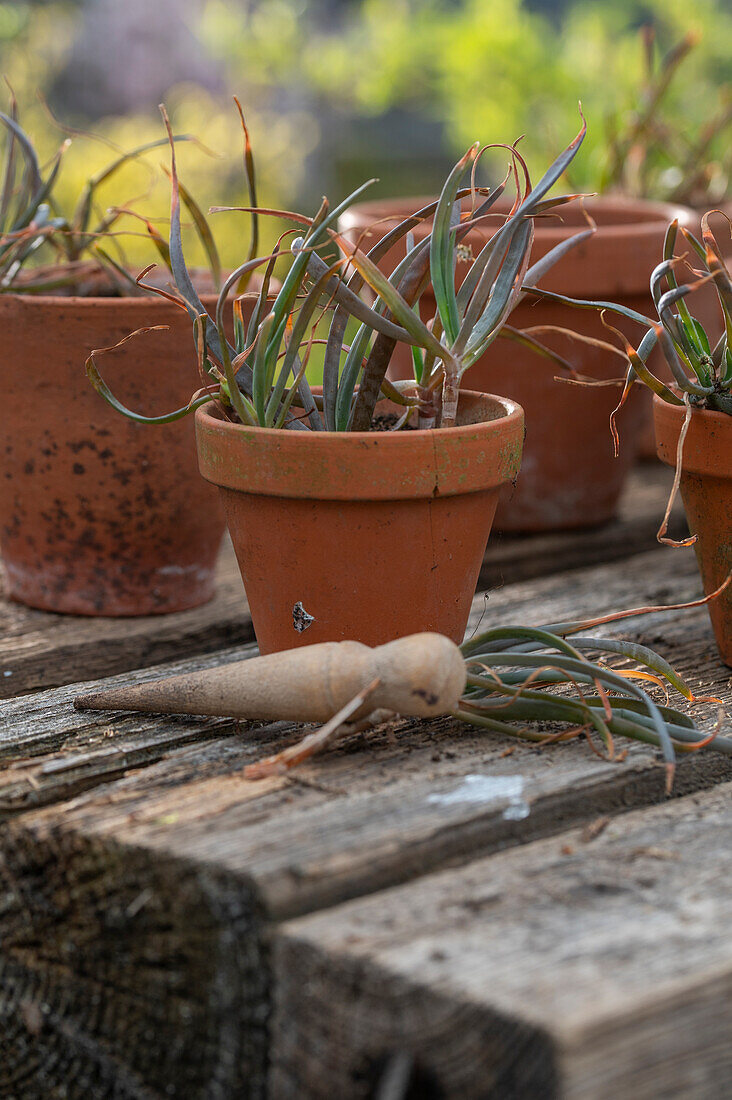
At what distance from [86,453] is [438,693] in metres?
0.66

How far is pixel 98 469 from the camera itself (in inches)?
55.6

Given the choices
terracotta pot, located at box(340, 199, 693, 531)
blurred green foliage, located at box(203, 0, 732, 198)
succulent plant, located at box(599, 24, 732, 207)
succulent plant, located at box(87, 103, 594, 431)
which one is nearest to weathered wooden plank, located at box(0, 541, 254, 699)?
succulent plant, located at box(87, 103, 594, 431)

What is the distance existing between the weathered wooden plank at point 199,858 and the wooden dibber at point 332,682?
0.04 meters

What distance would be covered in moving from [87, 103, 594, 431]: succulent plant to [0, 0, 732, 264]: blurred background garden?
2.07 feet

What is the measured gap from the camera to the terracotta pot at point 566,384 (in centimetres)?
165

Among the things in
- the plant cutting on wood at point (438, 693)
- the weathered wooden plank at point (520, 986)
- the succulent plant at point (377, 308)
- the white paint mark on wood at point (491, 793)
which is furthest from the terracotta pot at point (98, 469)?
the weathered wooden plank at point (520, 986)

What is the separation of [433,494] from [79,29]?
7.62 meters

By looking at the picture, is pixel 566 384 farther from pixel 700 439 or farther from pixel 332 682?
pixel 332 682

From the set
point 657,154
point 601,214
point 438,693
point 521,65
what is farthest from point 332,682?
point 521,65

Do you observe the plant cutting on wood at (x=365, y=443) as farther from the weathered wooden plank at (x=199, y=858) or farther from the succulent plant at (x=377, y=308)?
the weathered wooden plank at (x=199, y=858)

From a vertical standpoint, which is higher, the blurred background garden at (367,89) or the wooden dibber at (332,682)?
the blurred background garden at (367,89)

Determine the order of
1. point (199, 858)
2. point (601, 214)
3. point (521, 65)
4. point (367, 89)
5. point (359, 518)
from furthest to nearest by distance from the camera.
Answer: point (367, 89) < point (521, 65) < point (601, 214) < point (359, 518) < point (199, 858)

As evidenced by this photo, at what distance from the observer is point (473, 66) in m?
4.03

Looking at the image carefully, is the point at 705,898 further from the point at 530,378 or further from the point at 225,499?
the point at 530,378
